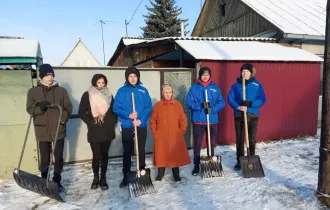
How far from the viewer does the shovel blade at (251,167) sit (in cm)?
406

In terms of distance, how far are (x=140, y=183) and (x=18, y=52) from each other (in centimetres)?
277

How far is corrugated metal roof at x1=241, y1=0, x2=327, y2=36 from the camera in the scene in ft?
28.4

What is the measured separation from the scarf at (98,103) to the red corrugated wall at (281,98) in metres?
3.07

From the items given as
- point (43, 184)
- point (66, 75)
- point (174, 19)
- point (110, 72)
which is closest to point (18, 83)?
point (66, 75)

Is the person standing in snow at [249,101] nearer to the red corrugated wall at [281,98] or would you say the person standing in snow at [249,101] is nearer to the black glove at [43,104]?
the red corrugated wall at [281,98]

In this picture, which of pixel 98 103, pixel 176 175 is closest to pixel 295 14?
pixel 176 175

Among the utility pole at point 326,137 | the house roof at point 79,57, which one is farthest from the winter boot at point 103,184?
the house roof at point 79,57

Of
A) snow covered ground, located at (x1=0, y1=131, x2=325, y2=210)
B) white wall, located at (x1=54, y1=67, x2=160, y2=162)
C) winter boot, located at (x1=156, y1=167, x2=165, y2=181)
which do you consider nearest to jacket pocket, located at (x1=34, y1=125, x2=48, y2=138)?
snow covered ground, located at (x1=0, y1=131, x2=325, y2=210)

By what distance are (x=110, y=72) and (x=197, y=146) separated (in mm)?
2343

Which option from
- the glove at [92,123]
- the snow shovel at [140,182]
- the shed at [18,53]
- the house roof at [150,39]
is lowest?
the snow shovel at [140,182]

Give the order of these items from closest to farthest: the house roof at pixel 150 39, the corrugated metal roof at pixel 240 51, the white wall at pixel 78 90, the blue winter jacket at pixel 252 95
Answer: the blue winter jacket at pixel 252 95, the white wall at pixel 78 90, the corrugated metal roof at pixel 240 51, the house roof at pixel 150 39

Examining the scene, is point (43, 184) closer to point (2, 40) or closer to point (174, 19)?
point (2, 40)

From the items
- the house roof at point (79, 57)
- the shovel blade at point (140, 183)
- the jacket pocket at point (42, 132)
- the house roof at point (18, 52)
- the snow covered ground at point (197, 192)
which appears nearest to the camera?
the snow covered ground at point (197, 192)

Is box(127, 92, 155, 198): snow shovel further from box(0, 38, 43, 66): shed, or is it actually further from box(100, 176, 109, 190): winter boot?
box(0, 38, 43, 66): shed
